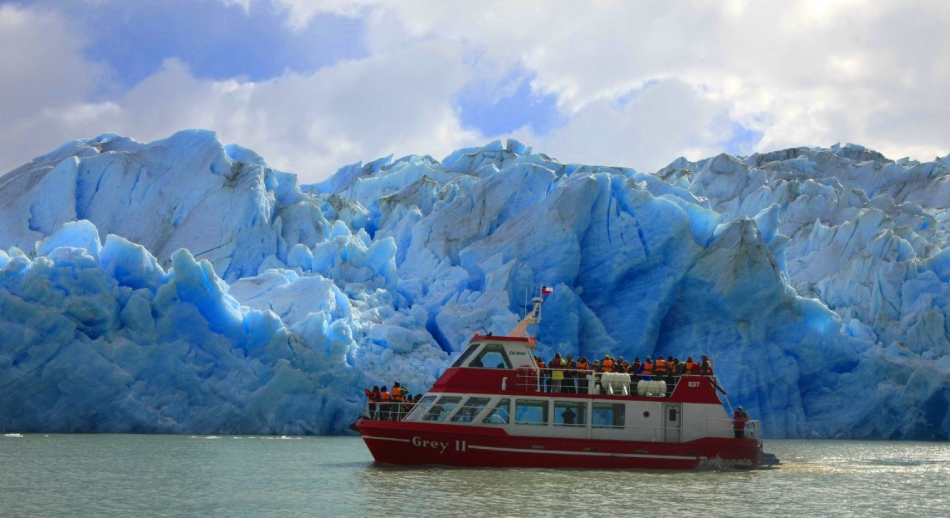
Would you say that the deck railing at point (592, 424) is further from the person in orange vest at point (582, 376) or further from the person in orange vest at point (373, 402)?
the person in orange vest at point (582, 376)

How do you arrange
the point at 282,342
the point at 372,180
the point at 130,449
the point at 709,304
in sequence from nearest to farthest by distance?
the point at 130,449, the point at 282,342, the point at 709,304, the point at 372,180

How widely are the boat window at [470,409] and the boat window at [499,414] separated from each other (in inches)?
8.5

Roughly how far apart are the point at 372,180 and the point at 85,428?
2510cm

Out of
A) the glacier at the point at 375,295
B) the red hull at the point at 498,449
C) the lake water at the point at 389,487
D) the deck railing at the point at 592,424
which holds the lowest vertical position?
the lake water at the point at 389,487

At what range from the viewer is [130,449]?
80.3 ft

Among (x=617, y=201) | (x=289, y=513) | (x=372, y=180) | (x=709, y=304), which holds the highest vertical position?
(x=372, y=180)

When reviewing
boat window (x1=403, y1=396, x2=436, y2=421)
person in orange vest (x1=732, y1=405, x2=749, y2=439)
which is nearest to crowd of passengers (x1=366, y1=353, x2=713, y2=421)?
boat window (x1=403, y1=396, x2=436, y2=421)

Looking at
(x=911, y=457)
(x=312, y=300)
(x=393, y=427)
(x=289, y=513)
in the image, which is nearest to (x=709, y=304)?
(x=911, y=457)

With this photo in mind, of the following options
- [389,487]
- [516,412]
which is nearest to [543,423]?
[516,412]

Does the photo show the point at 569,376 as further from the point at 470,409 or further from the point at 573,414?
the point at 470,409

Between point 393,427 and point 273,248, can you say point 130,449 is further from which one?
point 273,248

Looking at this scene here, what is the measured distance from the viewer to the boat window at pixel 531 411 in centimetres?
2098

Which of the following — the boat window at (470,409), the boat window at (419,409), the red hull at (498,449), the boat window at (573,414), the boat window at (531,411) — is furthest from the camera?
the boat window at (573,414)

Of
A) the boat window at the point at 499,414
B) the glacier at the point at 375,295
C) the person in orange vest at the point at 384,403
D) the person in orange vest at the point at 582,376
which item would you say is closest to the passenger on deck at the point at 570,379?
the person in orange vest at the point at 582,376
